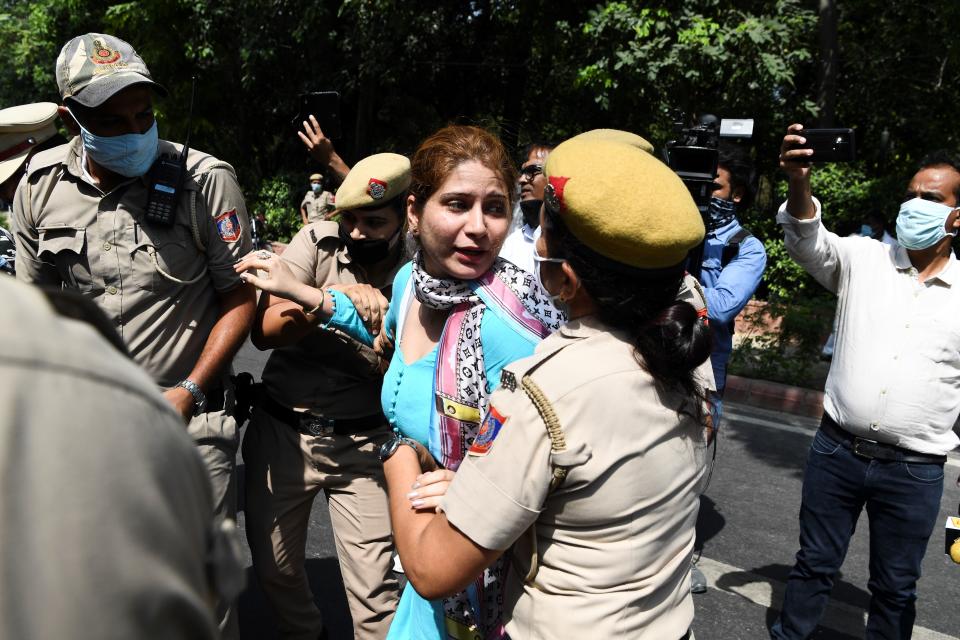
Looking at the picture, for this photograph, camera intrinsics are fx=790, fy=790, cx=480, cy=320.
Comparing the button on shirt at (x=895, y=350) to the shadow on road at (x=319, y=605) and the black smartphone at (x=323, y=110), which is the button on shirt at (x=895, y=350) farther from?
the shadow on road at (x=319, y=605)

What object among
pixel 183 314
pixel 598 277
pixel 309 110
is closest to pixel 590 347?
pixel 598 277

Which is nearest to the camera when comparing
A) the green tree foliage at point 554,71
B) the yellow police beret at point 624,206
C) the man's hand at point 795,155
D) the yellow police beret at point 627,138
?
the yellow police beret at point 624,206

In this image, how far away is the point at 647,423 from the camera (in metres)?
1.41

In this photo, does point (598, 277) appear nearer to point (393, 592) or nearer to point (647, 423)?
point (647, 423)

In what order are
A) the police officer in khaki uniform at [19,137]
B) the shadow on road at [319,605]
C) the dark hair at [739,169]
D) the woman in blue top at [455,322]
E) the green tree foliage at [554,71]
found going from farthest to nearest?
the green tree foliage at [554,71], the dark hair at [739,169], the police officer in khaki uniform at [19,137], the shadow on road at [319,605], the woman in blue top at [455,322]

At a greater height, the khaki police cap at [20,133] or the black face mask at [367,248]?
the khaki police cap at [20,133]

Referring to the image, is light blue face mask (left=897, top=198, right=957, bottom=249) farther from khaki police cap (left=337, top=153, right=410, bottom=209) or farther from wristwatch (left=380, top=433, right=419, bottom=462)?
wristwatch (left=380, top=433, right=419, bottom=462)

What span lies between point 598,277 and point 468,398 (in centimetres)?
46

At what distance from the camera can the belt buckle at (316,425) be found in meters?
2.80

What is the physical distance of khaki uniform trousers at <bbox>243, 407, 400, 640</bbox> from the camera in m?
2.77

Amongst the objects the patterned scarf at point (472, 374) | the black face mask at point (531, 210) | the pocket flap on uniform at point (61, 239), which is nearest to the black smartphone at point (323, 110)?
the black face mask at point (531, 210)

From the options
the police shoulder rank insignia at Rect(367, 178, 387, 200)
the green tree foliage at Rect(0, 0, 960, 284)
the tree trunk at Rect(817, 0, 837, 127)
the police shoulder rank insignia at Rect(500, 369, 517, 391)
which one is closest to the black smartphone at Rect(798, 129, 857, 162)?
the police shoulder rank insignia at Rect(367, 178, 387, 200)

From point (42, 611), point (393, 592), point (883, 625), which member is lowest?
point (883, 625)

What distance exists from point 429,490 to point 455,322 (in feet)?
1.38
